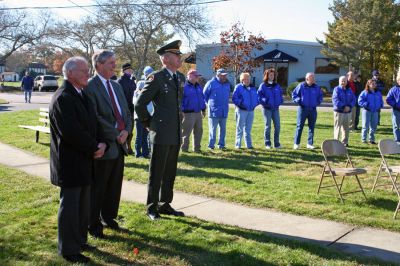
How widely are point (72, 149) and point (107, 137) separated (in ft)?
2.36

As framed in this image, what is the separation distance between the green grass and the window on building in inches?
1491

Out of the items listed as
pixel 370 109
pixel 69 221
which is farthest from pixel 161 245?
pixel 370 109

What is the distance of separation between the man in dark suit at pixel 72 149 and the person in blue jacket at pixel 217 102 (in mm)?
7124

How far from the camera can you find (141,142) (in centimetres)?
1041

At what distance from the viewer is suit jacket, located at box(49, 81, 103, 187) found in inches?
168

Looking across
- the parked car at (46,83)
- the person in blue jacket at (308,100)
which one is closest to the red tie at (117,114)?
the person in blue jacket at (308,100)

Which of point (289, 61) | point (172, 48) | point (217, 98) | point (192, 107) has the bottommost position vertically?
point (192, 107)

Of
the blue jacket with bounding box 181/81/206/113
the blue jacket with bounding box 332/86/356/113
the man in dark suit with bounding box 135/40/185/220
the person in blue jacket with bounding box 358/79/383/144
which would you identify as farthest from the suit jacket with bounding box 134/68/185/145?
the person in blue jacket with bounding box 358/79/383/144

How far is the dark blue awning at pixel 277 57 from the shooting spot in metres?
39.1

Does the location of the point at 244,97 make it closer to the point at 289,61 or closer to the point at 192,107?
the point at 192,107

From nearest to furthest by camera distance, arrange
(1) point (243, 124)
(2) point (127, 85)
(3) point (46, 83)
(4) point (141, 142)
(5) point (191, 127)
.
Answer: (2) point (127, 85) → (4) point (141, 142) → (5) point (191, 127) → (1) point (243, 124) → (3) point (46, 83)

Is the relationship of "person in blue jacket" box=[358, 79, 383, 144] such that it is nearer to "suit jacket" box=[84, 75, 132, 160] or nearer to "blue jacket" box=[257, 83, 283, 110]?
"blue jacket" box=[257, 83, 283, 110]

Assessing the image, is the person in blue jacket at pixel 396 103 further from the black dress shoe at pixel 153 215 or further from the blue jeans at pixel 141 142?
the black dress shoe at pixel 153 215

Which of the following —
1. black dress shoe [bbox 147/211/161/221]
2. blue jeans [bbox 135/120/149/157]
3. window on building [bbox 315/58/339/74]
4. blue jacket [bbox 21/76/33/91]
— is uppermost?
window on building [bbox 315/58/339/74]
